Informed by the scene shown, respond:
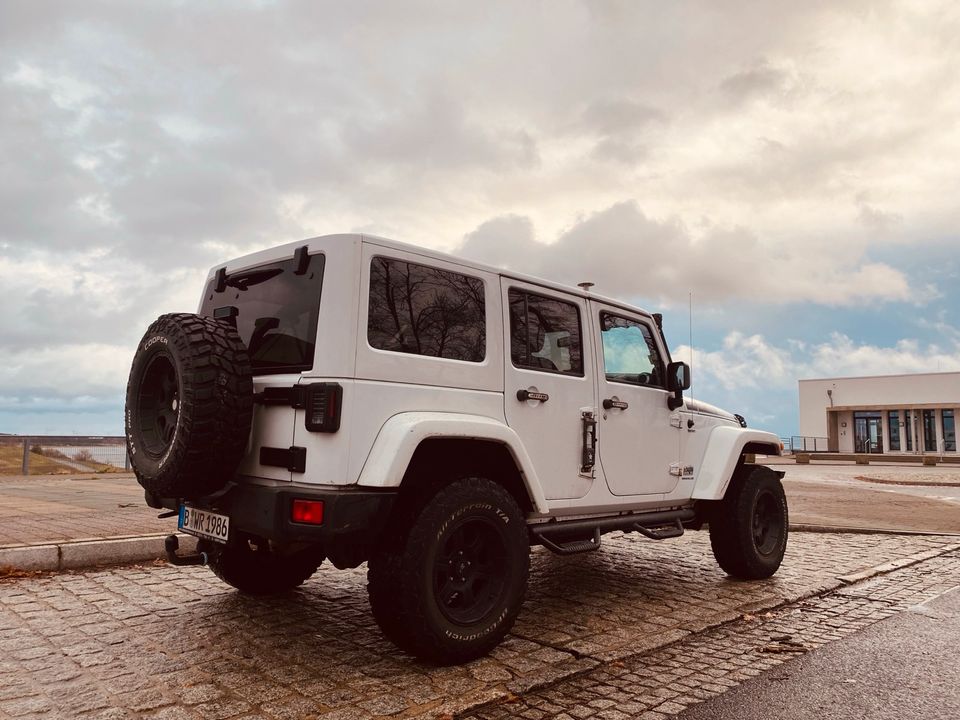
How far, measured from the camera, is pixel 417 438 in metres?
3.62

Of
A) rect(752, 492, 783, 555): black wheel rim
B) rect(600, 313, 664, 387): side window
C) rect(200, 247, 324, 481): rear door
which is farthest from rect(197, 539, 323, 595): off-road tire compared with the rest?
rect(752, 492, 783, 555): black wheel rim

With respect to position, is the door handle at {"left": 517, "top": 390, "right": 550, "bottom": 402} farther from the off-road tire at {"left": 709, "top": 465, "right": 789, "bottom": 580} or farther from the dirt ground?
the dirt ground

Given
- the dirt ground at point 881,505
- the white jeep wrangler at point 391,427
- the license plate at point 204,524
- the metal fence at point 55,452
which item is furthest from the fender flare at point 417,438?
the metal fence at point 55,452

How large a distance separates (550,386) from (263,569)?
245cm

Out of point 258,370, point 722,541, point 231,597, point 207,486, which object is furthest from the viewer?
point 722,541

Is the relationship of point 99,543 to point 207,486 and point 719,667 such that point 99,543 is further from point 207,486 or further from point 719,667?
Result: point 719,667

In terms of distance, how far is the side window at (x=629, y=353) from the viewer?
5.27m

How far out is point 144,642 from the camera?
4.12 meters

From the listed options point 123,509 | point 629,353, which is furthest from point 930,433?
point 123,509

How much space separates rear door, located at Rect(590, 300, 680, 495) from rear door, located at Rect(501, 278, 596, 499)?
8.2 inches

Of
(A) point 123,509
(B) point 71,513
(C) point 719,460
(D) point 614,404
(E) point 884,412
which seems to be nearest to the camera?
(D) point 614,404

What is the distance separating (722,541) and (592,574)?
1.13 meters

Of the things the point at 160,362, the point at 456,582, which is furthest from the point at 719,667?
the point at 160,362

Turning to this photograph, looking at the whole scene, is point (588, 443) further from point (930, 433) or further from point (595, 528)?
point (930, 433)
